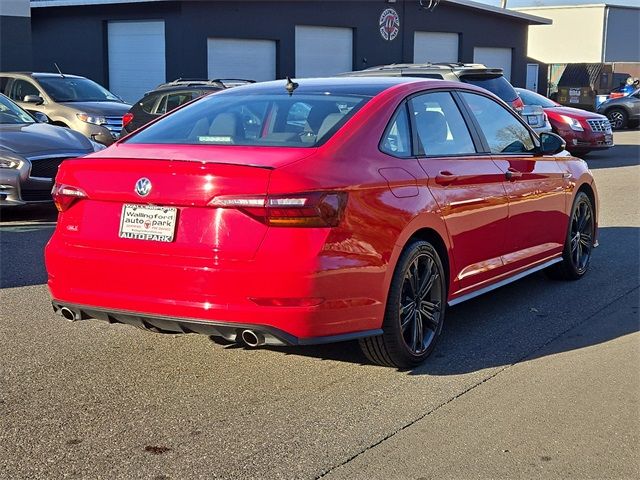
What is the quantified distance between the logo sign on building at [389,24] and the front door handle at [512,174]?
24760 millimetres

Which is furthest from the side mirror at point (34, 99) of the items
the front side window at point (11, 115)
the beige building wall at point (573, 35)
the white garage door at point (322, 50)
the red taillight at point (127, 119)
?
the beige building wall at point (573, 35)

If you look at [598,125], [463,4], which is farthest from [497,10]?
[598,125]

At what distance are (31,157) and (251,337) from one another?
20.8 ft

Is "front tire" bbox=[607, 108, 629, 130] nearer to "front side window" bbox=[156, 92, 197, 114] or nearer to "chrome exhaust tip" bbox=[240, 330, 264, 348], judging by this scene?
"front side window" bbox=[156, 92, 197, 114]

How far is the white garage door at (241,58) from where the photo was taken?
86.3 ft

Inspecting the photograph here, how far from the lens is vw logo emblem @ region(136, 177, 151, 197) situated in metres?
4.73

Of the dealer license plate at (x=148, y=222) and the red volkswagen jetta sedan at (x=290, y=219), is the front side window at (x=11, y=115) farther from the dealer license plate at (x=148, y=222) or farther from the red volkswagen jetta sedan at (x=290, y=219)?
the dealer license plate at (x=148, y=222)

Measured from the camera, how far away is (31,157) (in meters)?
10.1

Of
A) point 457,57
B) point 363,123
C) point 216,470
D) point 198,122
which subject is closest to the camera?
point 216,470

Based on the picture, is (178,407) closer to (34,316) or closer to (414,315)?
(414,315)

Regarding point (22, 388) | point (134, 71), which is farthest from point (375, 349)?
point (134, 71)

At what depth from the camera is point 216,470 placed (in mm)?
3934

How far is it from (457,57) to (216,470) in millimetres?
31494

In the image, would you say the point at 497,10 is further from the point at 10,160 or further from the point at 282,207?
the point at 282,207
